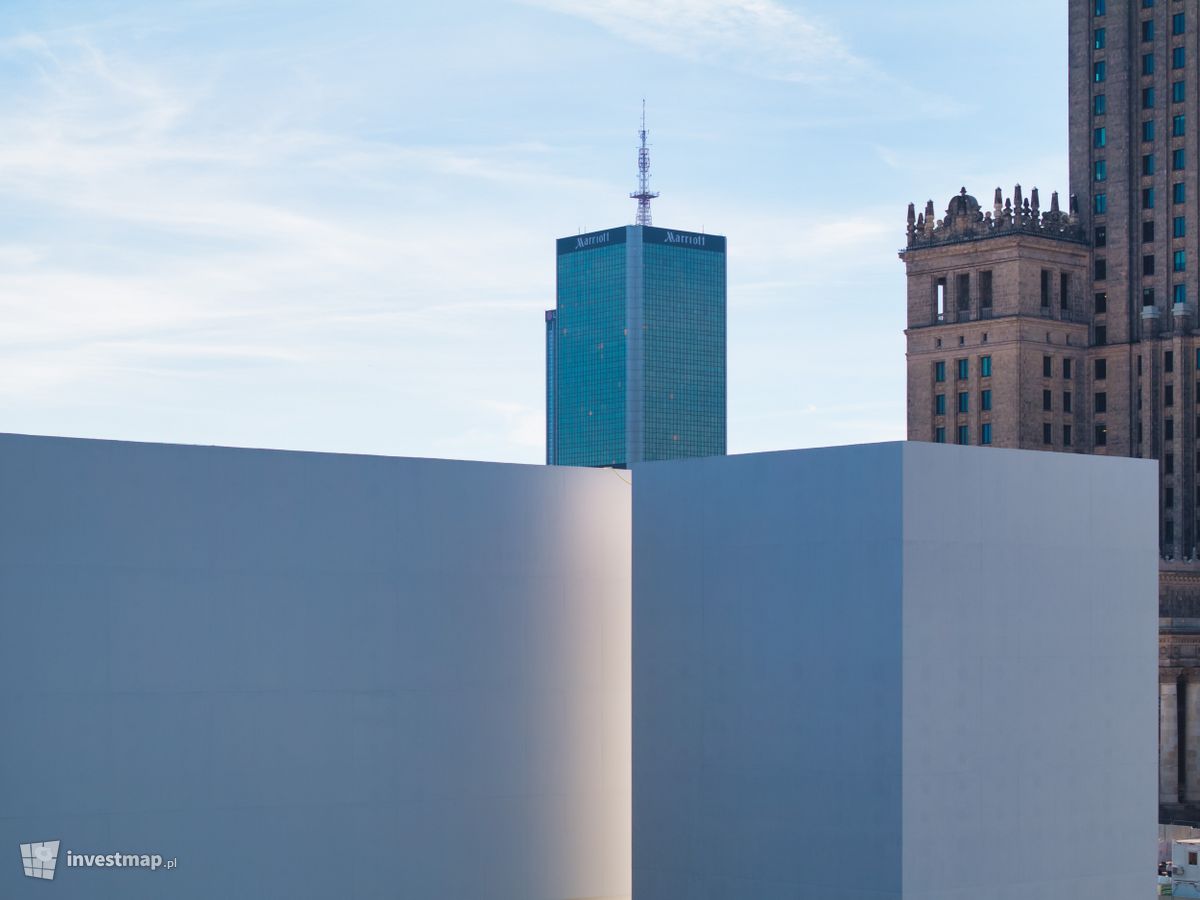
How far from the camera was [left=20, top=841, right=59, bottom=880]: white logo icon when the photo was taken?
3969 cm

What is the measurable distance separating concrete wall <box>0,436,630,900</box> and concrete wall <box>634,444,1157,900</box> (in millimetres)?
2322

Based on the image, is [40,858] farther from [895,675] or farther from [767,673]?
[895,675]

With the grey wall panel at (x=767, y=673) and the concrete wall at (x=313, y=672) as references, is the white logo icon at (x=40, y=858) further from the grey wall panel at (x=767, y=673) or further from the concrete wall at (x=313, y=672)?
the grey wall panel at (x=767, y=673)

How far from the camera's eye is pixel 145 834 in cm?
4103

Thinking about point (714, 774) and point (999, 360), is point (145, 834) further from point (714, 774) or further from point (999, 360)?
point (999, 360)

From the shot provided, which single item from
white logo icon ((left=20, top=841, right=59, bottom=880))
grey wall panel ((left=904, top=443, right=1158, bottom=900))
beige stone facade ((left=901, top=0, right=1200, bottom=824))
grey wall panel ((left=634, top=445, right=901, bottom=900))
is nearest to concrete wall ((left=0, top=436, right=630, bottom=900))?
white logo icon ((left=20, top=841, right=59, bottom=880))

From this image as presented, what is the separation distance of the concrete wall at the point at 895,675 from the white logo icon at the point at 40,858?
45.4 feet

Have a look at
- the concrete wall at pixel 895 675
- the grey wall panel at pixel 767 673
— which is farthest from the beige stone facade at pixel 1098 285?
the grey wall panel at pixel 767 673

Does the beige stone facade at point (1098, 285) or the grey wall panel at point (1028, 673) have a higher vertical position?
Answer: the beige stone facade at point (1098, 285)

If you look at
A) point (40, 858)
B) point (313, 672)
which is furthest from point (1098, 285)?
point (40, 858)

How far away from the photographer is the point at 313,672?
1719 inches

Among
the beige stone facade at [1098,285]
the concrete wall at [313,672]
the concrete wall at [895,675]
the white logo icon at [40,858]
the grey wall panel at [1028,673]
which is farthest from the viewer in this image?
the beige stone facade at [1098,285]

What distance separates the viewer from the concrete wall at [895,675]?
41.8 metres

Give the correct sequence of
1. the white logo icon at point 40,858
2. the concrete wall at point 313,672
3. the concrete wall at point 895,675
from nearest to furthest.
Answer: the white logo icon at point 40,858, the concrete wall at point 313,672, the concrete wall at point 895,675
